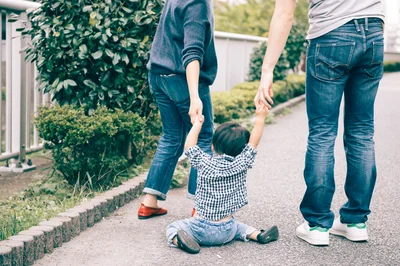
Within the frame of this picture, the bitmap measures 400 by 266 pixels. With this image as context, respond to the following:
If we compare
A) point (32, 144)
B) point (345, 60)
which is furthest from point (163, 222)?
point (32, 144)

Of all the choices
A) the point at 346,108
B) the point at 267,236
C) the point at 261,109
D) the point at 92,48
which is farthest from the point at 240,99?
the point at 261,109

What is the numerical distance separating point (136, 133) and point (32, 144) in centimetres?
164

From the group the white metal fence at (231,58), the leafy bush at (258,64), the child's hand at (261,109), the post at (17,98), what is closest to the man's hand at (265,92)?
the child's hand at (261,109)

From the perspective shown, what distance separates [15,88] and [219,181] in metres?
2.61

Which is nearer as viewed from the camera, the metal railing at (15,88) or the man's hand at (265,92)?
the man's hand at (265,92)

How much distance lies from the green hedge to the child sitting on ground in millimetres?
4502

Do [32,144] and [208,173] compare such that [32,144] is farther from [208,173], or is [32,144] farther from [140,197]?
[208,173]

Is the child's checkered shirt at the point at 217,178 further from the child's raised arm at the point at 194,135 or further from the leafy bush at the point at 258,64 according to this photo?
the leafy bush at the point at 258,64

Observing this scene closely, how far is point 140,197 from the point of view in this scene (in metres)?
5.03

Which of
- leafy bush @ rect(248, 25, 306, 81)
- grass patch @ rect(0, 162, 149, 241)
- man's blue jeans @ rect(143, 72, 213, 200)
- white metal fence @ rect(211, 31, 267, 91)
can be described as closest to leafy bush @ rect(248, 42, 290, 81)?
leafy bush @ rect(248, 25, 306, 81)

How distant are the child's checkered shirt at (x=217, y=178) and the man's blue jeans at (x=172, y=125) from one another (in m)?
0.49

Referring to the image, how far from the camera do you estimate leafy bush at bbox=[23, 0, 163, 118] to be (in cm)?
499

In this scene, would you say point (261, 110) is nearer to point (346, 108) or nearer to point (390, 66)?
point (346, 108)

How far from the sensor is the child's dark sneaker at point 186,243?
367 cm
